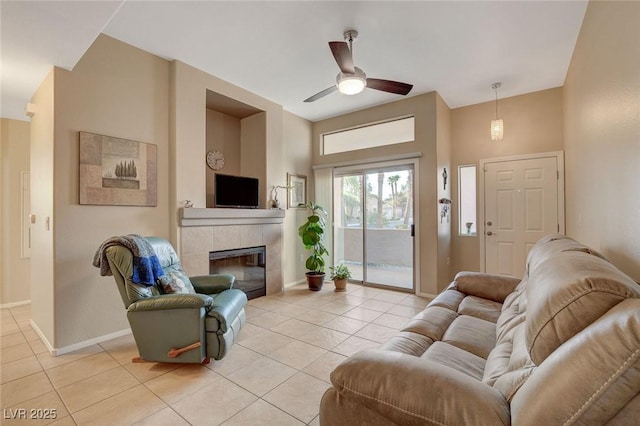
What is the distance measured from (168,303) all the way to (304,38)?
109 inches

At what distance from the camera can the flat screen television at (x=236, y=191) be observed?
154 inches

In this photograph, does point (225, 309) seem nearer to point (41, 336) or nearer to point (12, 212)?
point (41, 336)

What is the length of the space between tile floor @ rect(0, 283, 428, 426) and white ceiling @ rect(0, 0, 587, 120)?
103 inches

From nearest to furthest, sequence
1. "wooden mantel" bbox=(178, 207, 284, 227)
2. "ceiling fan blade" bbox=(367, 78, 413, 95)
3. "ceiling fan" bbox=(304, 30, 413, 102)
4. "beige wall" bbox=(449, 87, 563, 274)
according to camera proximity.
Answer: "ceiling fan" bbox=(304, 30, 413, 102)
"ceiling fan blade" bbox=(367, 78, 413, 95)
"wooden mantel" bbox=(178, 207, 284, 227)
"beige wall" bbox=(449, 87, 563, 274)

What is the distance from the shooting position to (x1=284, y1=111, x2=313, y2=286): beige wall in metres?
5.00

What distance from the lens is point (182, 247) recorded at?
3.41m

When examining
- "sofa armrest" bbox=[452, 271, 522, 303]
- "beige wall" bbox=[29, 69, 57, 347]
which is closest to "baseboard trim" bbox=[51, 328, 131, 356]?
"beige wall" bbox=[29, 69, 57, 347]

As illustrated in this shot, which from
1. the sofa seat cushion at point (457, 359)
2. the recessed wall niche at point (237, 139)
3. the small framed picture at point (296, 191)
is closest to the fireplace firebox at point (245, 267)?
the recessed wall niche at point (237, 139)

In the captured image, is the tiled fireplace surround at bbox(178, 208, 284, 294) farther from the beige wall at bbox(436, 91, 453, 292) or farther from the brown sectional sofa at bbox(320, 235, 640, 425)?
the brown sectional sofa at bbox(320, 235, 640, 425)

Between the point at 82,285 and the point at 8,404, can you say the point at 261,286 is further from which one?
the point at 8,404

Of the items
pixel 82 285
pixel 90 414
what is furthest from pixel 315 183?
pixel 90 414

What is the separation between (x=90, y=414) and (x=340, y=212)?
4.21m

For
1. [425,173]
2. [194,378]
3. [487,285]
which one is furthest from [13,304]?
[425,173]

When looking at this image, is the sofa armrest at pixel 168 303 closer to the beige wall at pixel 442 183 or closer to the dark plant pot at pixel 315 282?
the dark plant pot at pixel 315 282
